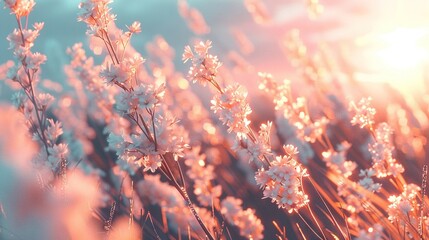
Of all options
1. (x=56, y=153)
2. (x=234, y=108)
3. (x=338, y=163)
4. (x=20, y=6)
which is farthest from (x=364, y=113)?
(x=20, y=6)

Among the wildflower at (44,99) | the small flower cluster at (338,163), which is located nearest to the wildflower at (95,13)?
the wildflower at (44,99)

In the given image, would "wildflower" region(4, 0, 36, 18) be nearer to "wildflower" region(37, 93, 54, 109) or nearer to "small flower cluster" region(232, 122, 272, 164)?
"wildflower" region(37, 93, 54, 109)

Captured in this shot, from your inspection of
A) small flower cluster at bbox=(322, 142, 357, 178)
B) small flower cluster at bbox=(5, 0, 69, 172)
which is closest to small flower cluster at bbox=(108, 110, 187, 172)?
small flower cluster at bbox=(5, 0, 69, 172)

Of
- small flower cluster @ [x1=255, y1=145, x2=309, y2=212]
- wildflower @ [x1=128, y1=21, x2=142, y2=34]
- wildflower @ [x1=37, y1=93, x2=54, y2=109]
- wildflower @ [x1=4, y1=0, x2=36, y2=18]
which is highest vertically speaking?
wildflower @ [x1=4, y1=0, x2=36, y2=18]

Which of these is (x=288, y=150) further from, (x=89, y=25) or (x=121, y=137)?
(x=89, y=25)

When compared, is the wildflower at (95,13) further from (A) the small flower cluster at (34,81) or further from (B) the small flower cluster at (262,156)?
(A) the small flower cluster at (34,81)

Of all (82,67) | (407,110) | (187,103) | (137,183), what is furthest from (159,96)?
(187,103)

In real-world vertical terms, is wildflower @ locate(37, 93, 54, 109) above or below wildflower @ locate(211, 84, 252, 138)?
above
